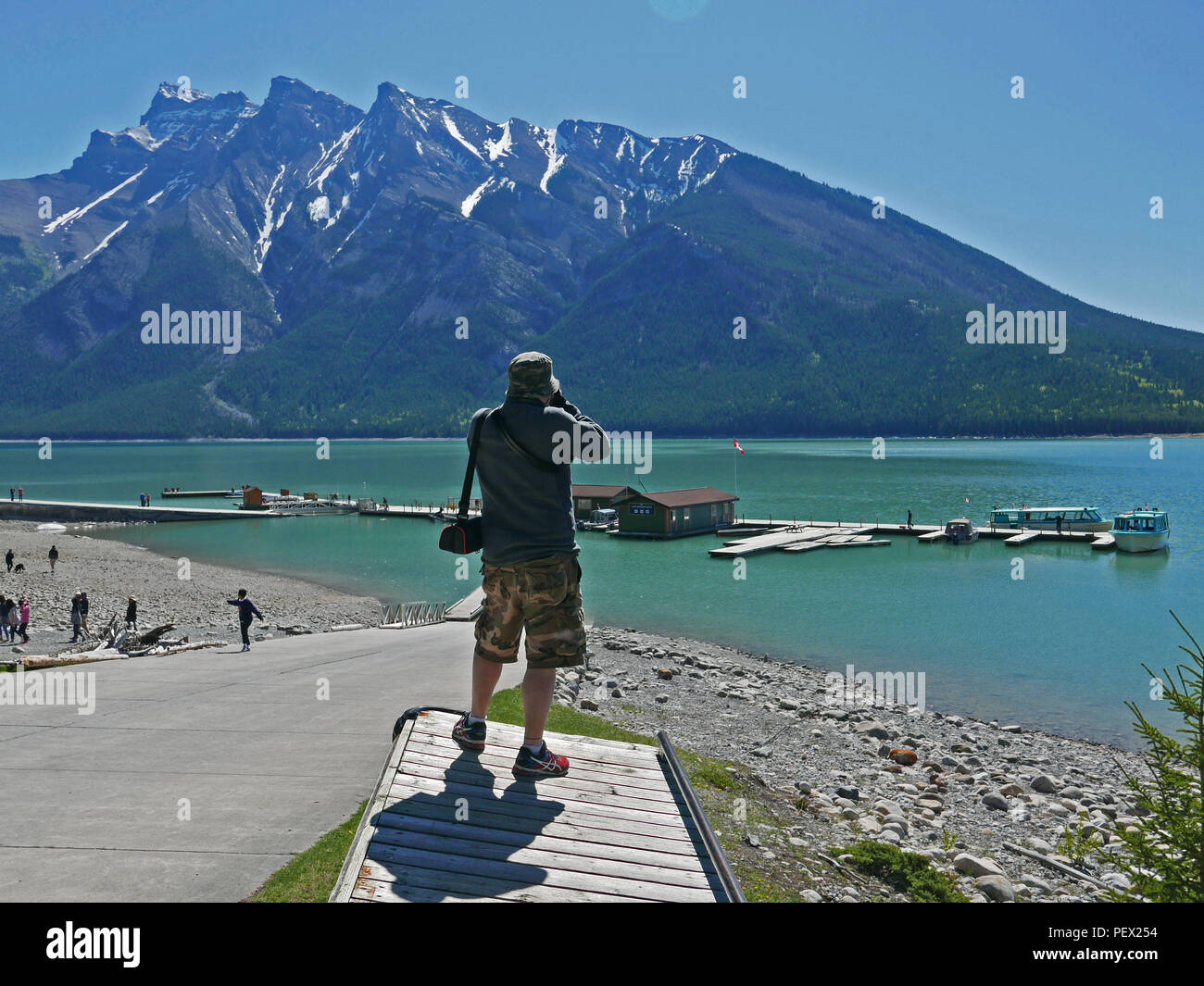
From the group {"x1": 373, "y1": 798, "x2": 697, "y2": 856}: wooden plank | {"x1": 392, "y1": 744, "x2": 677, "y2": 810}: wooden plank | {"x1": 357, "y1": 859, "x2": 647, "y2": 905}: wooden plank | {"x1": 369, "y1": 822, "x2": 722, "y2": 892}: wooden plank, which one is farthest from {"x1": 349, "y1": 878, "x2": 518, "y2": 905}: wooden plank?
{"x1": 392, "y1": 744, "x2": 677, "y2": 810}: wooden plank

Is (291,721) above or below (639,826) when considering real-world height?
below

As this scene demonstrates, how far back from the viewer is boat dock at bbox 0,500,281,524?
274ft

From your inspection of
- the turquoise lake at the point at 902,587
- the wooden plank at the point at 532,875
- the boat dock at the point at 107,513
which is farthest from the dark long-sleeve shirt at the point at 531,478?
the boat dock at the point at 107,513

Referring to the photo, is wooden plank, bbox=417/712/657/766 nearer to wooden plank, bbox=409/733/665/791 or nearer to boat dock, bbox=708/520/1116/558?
wooden plank, bbox=409/733/665/791

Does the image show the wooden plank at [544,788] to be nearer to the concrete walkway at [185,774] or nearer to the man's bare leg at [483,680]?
the man's bare leg at [483,680]

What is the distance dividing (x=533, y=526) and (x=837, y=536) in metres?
59.7

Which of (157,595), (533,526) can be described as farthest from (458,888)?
(157,595)

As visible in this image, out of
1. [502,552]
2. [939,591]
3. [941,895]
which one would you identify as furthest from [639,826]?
[939,591]

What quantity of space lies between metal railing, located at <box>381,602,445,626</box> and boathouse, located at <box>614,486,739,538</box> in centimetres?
3472

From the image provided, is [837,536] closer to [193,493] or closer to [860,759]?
[860,759]

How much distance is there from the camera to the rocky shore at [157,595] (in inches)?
1131

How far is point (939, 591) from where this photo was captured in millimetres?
44312
